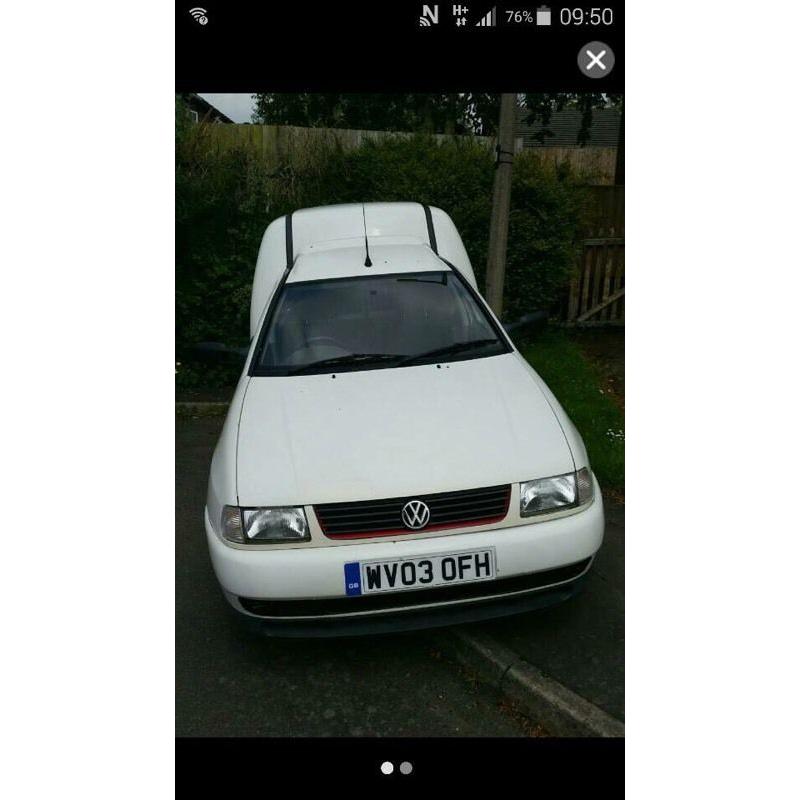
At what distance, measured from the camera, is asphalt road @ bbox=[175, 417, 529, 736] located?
255 centimetres

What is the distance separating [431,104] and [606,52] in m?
1.05

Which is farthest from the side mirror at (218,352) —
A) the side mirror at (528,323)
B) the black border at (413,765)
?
the black border at (413,765)

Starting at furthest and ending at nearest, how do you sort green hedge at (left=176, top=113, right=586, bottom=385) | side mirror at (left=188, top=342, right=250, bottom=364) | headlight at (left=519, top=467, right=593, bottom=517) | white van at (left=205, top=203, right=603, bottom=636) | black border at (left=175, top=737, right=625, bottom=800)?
green hedge at (left=176, top=113, right=586, bottom=385) → side mirror at (left=188, top=342, right=250, bottom=364) → headlight at (left=519, top=467, right=593, bottom=517) → white van at (left=205, top=203, right=603, bottom=636) → black border at (left=175, top=737, right=625, bottom=800)

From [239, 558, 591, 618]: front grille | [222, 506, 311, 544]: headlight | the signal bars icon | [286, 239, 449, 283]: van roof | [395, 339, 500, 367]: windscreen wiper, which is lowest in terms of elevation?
[239, 558, 591, 618]: front grille

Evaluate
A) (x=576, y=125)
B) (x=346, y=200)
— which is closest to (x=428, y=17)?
(x=576, y=125)

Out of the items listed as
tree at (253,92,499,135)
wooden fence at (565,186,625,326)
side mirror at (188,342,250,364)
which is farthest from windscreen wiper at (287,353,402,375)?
wooden fence at (565,186,625,326)

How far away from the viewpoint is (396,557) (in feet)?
8.58

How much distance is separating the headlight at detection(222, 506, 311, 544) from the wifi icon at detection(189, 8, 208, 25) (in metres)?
1.78

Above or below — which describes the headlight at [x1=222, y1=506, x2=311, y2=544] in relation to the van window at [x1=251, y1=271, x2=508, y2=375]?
below

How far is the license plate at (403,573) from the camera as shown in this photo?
2617mm

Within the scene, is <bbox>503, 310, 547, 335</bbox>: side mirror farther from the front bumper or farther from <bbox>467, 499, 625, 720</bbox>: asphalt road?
the front bumper

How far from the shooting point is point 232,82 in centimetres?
259

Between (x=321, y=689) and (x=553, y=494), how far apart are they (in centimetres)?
119

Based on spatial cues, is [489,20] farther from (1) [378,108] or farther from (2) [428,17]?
(1) [378,108]
